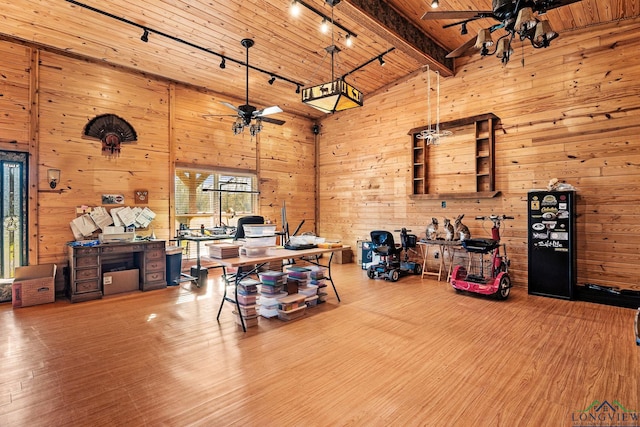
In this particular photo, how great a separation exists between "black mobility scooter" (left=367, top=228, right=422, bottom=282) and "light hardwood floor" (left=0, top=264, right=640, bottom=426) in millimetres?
1647

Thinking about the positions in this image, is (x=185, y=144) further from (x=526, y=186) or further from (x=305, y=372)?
(x=526, y=186)

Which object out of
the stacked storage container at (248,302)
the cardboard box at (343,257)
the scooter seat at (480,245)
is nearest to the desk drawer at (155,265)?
the stacked storage container at (248,302)

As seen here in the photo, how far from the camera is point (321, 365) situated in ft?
9.29

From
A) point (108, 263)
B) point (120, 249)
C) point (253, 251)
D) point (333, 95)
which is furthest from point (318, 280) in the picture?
point (108, 263)

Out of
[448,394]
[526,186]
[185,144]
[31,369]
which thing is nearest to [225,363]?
[31,369]

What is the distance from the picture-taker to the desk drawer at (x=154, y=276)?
17.8 ft

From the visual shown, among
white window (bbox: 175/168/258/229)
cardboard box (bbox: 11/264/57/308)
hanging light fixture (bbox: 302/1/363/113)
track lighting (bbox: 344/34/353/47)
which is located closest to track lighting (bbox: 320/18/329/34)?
track lighting (bbox: 344/34/353/47)

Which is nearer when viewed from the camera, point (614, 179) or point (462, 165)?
point (614, 179)

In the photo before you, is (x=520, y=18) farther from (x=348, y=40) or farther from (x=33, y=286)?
(x=33, y=286)

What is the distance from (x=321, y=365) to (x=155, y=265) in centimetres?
388

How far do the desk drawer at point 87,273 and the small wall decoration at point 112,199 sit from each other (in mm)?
1242

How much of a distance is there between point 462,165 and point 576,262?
2.40 metres

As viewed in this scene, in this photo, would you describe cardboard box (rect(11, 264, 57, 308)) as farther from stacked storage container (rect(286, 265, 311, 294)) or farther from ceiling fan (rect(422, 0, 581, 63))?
ceiling fan (rect(422, 0, 581, 63))

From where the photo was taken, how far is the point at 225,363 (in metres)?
2.86
